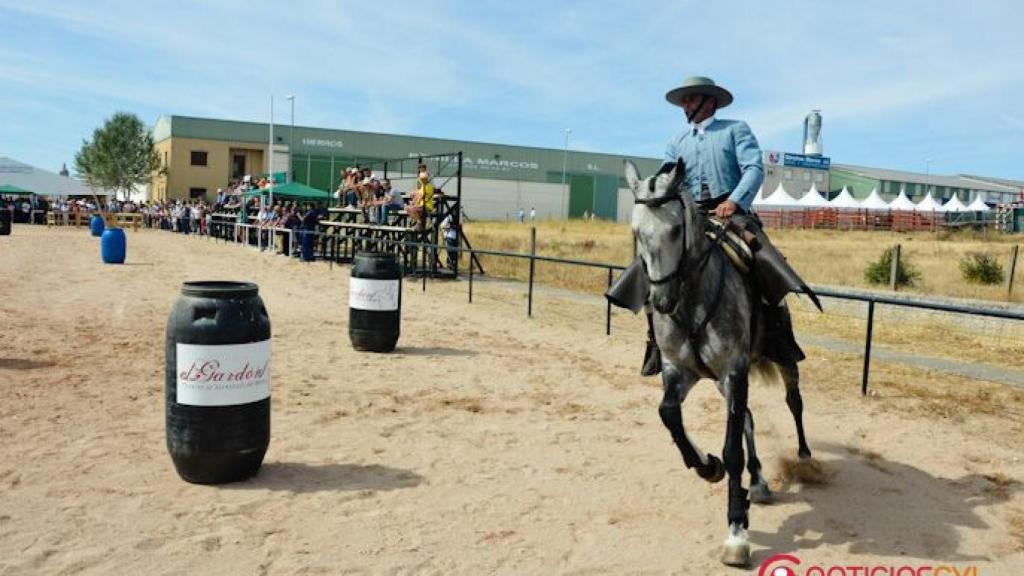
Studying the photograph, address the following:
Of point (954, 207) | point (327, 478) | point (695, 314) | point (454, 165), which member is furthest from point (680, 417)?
point (954, 207)

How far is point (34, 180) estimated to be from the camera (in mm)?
58500

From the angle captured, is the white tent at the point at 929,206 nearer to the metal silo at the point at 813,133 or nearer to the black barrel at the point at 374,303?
the metal silo at the point at 813,133

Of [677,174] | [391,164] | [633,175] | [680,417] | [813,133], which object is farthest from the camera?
[813,133]

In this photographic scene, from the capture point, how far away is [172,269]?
20484 millimetres

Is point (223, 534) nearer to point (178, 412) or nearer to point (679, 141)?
point (178, 412)

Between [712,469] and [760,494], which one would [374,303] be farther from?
[712,469]

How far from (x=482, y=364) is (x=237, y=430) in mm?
4874

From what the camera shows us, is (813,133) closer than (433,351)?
No

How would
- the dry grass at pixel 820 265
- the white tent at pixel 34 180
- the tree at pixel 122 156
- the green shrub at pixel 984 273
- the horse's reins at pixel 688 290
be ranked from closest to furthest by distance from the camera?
the horse's reins at pixel 688 290 → the dry grass at pixel 820 265 → the green shrub at pixel 984 273 → the white tent at pixel 34 180 → the tree at pixel 122 156

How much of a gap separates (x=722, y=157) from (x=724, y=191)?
0.22 m

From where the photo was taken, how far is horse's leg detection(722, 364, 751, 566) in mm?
4297

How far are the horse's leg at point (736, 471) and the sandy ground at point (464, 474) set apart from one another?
128mm

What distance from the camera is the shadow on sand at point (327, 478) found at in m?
5.28

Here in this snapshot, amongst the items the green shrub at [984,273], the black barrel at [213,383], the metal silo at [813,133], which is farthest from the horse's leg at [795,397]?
the metal silo at [813,133]
